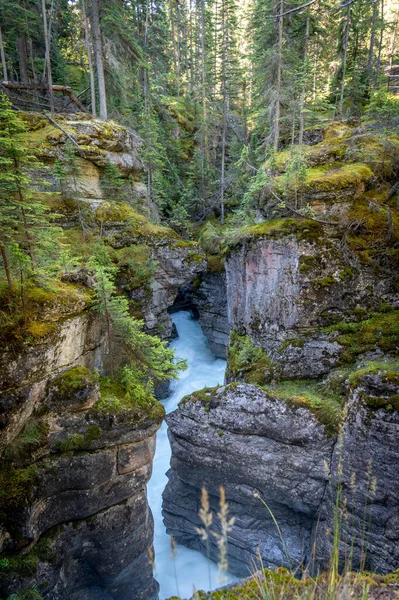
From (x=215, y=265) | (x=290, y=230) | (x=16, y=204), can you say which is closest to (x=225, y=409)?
(x=290, y=230)

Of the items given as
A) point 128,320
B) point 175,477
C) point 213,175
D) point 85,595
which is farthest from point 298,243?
point 213,175

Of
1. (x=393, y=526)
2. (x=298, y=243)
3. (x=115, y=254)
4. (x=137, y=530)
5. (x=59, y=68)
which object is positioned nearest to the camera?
(x=393, y=526)

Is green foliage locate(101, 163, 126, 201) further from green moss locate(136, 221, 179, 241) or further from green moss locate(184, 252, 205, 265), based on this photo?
green moss locate(184, 252, 205, 265)

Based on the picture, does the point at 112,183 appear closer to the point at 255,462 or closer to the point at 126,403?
the point at 126,403

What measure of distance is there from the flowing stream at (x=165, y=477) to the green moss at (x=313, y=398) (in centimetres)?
371

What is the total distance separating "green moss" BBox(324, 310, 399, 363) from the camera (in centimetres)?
1027

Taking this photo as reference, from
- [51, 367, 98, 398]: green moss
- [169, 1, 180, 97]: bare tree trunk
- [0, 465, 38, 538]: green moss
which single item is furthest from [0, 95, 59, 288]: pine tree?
[169, 1, 180, 97]: bare tree trunk

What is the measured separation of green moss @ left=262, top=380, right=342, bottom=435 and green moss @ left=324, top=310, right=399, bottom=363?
139cm

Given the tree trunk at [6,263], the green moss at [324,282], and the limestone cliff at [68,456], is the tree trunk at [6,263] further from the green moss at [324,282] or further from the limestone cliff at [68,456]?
the green moss at [324,282]

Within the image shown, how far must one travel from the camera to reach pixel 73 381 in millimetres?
7777

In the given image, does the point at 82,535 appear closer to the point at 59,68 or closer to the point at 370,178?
the point at 370,178

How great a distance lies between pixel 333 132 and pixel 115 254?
12.1 m

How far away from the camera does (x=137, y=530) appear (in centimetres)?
878

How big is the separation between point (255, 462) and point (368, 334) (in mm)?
5472
